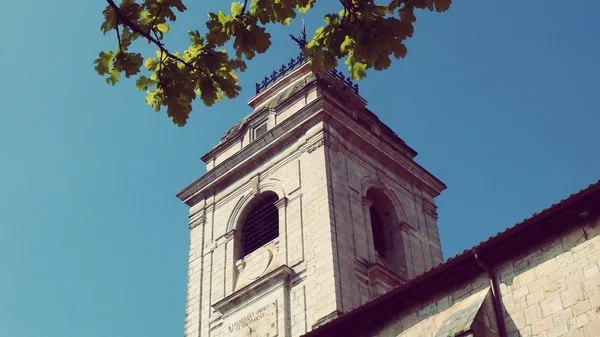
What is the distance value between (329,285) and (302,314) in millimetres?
999

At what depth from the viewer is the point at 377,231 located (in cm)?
2506

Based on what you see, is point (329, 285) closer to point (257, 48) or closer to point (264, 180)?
point (264, 180)

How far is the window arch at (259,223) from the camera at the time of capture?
80.8 ft

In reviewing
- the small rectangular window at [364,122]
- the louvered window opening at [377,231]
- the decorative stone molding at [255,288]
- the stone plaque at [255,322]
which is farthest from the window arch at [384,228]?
the stone plaque at [255,322]

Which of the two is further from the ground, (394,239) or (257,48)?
(394,239)

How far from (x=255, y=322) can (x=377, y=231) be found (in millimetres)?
4832

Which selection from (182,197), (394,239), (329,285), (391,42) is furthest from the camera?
(182,197)

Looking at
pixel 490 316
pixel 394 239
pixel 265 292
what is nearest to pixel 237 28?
pixel 490 316

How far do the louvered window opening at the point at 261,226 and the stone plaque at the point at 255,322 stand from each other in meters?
2.38

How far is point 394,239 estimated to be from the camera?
24781 mm

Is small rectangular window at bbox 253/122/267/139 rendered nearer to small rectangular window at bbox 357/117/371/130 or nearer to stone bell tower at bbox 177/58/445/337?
stone bell tower at bbox 177/58/445/337

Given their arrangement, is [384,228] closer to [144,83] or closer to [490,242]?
[490,242]

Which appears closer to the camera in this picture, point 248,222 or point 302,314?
point 302,314

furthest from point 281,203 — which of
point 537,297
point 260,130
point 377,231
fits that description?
point 537,297
